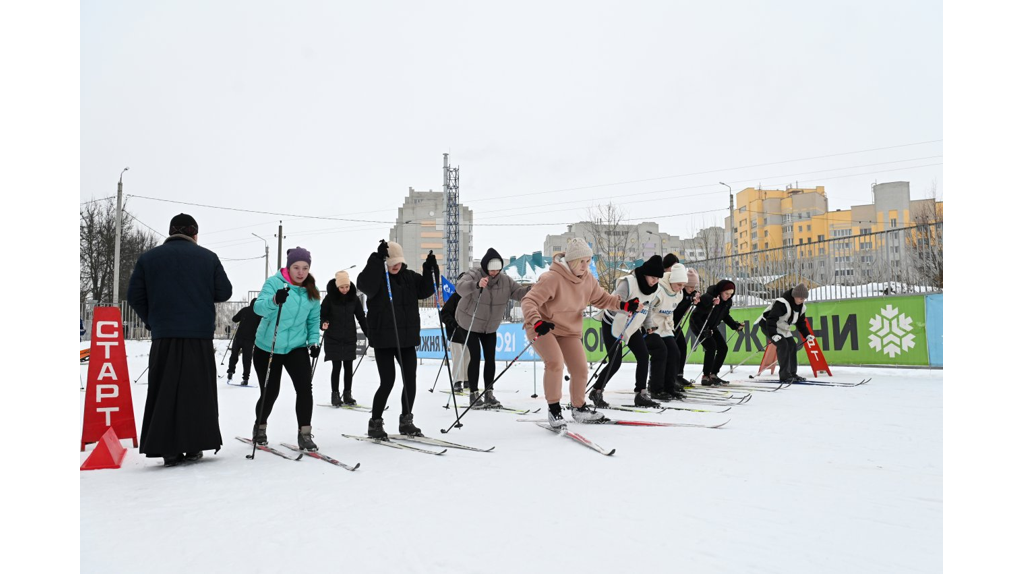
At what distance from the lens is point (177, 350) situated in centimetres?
430

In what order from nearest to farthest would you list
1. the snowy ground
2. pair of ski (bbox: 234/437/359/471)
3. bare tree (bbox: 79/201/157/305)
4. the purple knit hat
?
the snowy ground → pair of ski (bbox: 234/437/359/471) → the purple knit hat → bare tree (bbox: 79/201/157/305)

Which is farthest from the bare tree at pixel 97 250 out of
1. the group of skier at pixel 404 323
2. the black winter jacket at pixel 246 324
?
the group of skier at pixel 404 323

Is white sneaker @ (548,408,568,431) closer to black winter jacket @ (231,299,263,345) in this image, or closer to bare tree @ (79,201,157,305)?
black winter jacket @ (231,299,263,345)

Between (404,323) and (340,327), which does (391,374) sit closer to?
(404,323)

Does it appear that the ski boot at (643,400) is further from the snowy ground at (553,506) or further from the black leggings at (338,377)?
the black leggings at (338,377)

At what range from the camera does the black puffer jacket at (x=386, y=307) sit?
4.97 meters

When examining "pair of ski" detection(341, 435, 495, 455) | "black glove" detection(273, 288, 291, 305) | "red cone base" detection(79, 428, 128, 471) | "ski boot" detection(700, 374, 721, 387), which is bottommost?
"ski boot" detection(700, 374, 721, 387)

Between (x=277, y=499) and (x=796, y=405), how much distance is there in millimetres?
5241

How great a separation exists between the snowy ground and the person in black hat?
4088mm

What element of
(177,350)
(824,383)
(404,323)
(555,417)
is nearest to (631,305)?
(555,417)

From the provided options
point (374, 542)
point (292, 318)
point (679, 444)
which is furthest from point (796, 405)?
point (374, 542)

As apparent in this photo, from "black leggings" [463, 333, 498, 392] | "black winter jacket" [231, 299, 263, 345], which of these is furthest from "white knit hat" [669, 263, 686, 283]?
"black winter jacket" [231, 299, 263, 345]

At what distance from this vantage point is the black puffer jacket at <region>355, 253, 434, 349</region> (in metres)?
4.97

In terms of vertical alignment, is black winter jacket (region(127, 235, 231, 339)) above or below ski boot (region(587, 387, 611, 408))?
above
